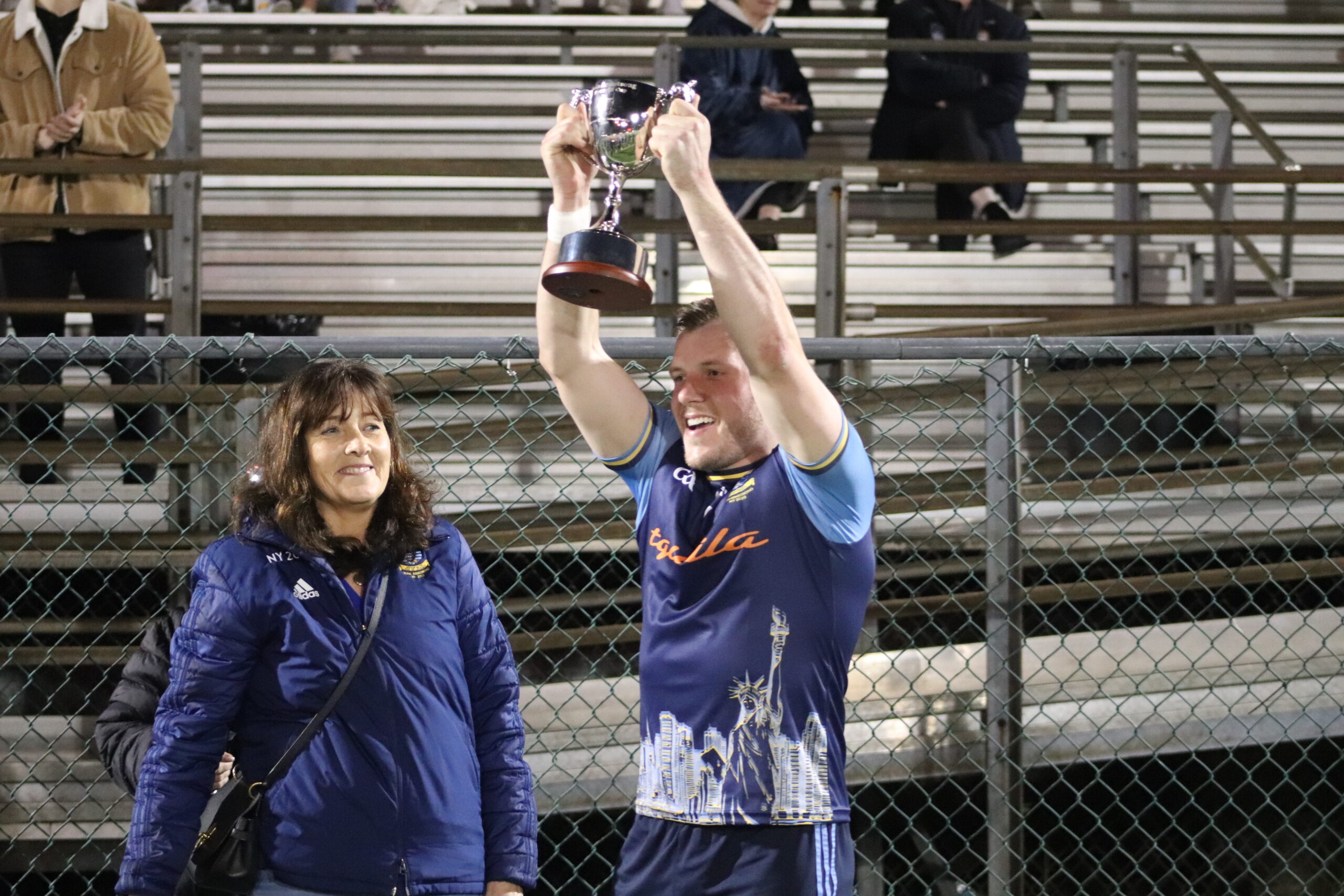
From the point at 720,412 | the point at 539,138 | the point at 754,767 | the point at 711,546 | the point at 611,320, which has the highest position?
the point at 539,138

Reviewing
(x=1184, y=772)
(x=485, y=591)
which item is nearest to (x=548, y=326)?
(x=485, y=591)

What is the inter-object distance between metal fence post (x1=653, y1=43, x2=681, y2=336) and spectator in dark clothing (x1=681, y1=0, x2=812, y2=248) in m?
0.21

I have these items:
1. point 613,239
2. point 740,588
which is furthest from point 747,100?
point 740,588

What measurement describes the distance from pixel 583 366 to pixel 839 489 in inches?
24.5

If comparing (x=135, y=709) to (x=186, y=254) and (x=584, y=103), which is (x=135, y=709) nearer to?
(x=584, y=103)

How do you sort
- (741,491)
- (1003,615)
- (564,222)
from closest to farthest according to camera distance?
(741,491), (564,222), (1003,615)

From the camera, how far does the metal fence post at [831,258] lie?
4781 millimetres

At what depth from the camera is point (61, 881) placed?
216 inches

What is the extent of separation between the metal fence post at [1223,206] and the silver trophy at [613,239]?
203 inches

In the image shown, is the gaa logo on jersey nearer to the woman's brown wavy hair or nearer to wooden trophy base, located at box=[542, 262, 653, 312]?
the woman's brown wavy hair

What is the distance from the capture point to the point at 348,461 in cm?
262

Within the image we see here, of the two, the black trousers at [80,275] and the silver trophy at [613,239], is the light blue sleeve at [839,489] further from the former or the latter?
the black trousers at [80,275]

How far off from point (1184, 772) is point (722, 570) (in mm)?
4194

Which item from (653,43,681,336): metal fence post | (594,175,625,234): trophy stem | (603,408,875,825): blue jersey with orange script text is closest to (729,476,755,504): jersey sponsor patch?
(603,408,875,825): blue jersey with orange script text
